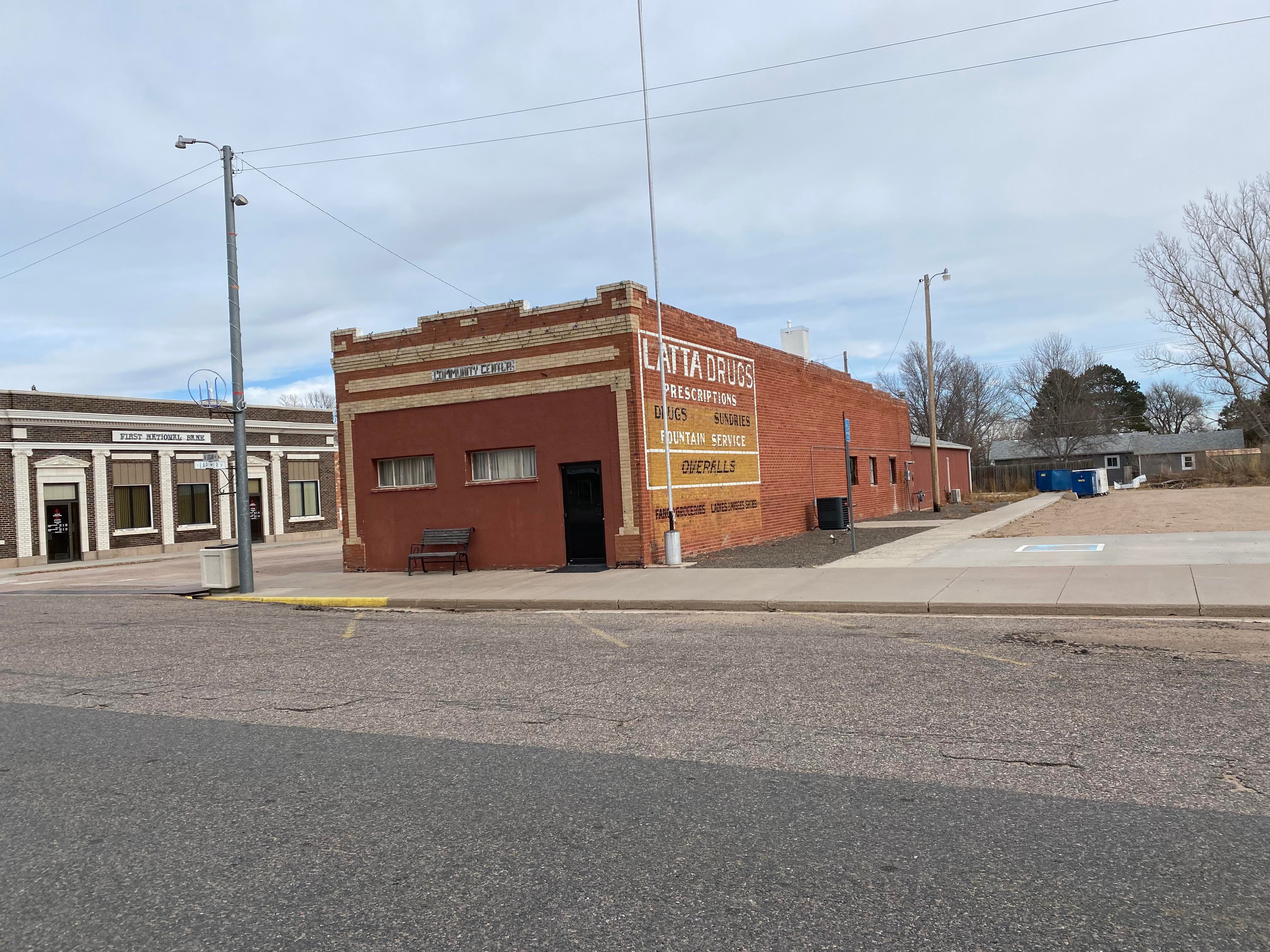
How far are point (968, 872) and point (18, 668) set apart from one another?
10.2 meters

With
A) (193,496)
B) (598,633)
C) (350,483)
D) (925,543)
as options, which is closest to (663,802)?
(598,633)

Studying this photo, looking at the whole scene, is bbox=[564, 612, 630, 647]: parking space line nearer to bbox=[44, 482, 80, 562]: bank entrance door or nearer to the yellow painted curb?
the yellow painted curb

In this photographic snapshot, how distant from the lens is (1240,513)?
24.4 m

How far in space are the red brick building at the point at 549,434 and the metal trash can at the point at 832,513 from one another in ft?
11.4

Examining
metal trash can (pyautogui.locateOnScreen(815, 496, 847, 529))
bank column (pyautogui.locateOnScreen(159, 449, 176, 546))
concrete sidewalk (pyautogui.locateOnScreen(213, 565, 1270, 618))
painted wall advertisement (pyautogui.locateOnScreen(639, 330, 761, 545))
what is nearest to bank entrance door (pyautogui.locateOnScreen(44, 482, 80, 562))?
bank column (pyautogui.locateOnScreen(159, 449, 176, 546))

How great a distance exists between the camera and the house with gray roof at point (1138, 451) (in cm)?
7050

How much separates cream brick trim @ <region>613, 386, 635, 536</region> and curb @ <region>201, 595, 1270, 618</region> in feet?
13.8

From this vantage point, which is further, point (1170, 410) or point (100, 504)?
point (1170, 410)

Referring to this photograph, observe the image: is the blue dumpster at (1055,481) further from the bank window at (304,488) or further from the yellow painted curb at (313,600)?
the yellow painted curb at (313,600)

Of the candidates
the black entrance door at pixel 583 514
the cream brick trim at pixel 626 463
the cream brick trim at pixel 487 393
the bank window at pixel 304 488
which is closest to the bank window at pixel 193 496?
the bank window at pixel 304 488

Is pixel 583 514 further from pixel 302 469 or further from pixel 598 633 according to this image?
pixel 302 469

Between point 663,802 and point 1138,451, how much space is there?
259ft

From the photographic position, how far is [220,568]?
1862 centimetres

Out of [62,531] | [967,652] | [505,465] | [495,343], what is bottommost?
[967,652]
